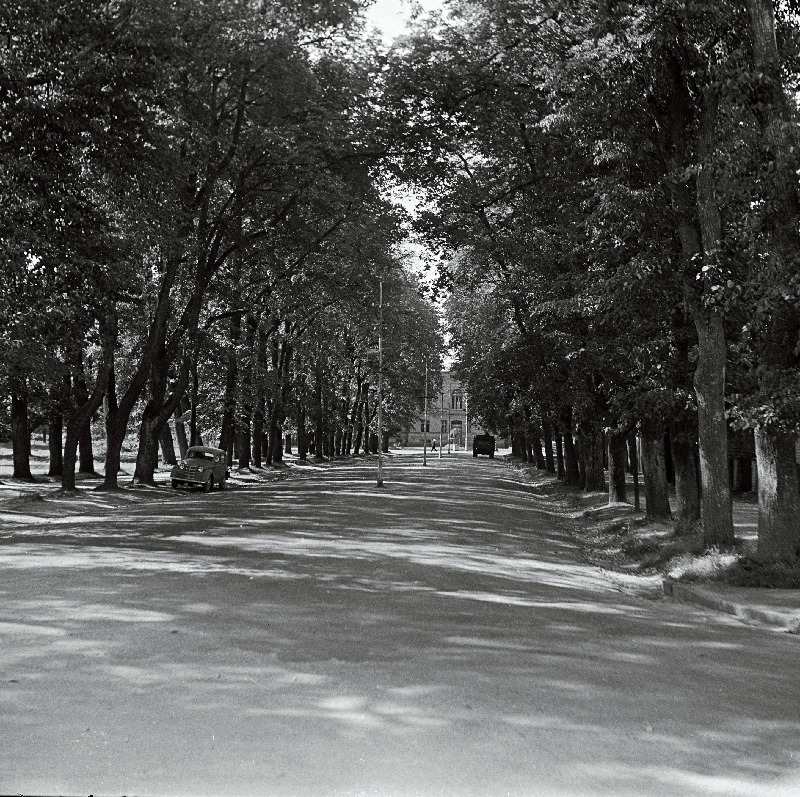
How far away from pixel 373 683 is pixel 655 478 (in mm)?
15971

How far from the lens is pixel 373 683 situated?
6.57 meters

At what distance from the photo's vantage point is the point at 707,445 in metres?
14.5

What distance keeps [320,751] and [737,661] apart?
4.38 m

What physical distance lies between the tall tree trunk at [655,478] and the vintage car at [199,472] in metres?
19.2

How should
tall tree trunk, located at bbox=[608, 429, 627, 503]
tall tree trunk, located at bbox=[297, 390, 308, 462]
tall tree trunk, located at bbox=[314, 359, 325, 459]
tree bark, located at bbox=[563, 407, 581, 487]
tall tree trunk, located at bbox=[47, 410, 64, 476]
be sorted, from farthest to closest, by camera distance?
tall tree trunk, located at bbox=[314, 359, 325, 459] < tall tree trunk, located at bbox=[297, 390, 308, 462] < tree bark, located at bbox=[563, 407, 581, 487] < tall tree trunk, located at bbox=[47, 410, 64, 476] < tall tree trunk, located at bbox=[608, 429, 627, 503]

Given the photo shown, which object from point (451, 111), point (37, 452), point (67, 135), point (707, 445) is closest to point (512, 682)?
point (707, 445)

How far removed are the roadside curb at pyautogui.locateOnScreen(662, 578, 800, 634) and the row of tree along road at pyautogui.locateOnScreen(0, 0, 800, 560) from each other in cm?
134

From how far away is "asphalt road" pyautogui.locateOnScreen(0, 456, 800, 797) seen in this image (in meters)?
4.76

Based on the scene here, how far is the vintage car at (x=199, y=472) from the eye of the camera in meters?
35.7

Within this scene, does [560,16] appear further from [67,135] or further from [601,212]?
[67,135]

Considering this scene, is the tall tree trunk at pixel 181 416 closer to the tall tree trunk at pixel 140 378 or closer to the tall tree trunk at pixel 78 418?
the tall tree trunk at pixel 140 378

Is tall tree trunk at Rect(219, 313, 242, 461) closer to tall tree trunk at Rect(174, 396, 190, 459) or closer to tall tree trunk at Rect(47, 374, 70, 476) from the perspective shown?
tall tree trunk at Rect(174, 396, 190, 459)

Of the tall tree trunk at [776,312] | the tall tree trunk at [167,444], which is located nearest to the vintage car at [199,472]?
the tall tree trunk at [167,444]

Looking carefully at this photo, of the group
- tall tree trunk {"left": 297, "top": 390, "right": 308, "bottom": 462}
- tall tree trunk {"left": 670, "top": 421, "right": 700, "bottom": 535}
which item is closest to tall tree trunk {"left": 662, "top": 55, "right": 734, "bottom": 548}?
tall tree trunk {"left": 670, "top": 421, "right": 700, "bottom": 535}
